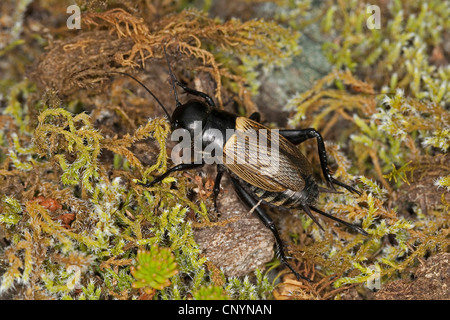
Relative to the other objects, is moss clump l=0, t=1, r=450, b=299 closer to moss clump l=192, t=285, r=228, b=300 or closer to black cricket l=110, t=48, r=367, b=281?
moss clump l=192, t=285, r=228, b=300

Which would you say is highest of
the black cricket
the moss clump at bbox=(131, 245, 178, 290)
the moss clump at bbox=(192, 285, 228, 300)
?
the black cricket

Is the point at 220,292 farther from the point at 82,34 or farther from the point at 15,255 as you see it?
the point at 82,34

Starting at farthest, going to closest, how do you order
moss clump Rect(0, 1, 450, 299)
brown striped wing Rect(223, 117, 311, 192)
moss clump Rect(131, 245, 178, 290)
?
brown striped wing Rect(223, 117, 311, 192) → moss clump Rect(0, 1, 450, 299) → moss clump Rect(131, 245, 178, 290)

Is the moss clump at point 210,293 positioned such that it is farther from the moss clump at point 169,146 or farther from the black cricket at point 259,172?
the black cricket at point 259,172

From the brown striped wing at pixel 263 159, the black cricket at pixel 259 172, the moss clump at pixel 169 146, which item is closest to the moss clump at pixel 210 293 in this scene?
the moss clump at pixel 169 146

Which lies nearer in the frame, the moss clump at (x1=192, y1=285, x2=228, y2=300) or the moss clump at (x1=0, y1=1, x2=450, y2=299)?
the moss clump at (x1=192, y1=285, x2=228, y2=300)

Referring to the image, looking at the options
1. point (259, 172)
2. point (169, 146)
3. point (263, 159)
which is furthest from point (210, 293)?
point (169, 146)

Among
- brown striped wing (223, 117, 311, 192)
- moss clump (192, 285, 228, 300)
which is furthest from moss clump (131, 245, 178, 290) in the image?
brown striped wing (223, 117, 311, 192)
